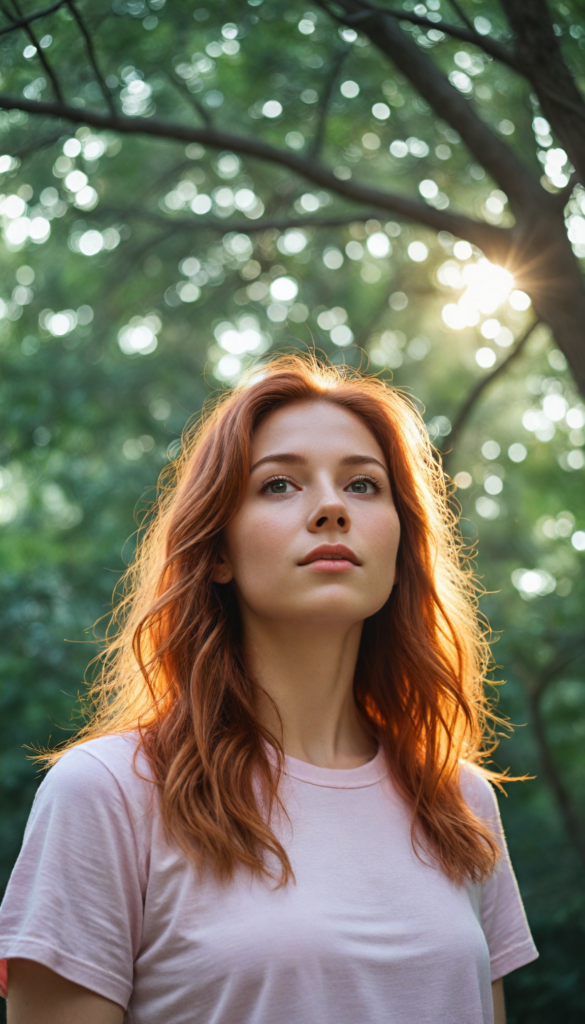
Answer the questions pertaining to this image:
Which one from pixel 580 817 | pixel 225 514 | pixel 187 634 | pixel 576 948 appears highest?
pixel 225 514

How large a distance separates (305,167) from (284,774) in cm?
253

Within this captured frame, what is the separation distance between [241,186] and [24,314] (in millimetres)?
2185

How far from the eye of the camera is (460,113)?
10.3ft

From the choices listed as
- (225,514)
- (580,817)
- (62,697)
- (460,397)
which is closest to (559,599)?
(580,817)

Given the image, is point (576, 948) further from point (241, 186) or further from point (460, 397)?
point (241, 186)

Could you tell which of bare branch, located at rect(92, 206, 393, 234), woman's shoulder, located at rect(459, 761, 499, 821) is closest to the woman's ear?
woman's shoulder, located at rect(459, 761, 499, 821)

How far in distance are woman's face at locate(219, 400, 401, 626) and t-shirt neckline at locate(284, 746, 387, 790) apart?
322 millimetres

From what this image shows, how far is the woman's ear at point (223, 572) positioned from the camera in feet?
6.84

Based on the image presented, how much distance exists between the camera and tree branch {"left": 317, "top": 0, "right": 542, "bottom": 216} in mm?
3117

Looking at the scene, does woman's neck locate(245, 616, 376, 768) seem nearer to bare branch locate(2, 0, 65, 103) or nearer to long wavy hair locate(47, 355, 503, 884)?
long wavy hair locate(47, 355, 503, 884)

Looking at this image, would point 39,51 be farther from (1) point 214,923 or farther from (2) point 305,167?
(1) point 214,923

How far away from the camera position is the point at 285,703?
2.03 meters

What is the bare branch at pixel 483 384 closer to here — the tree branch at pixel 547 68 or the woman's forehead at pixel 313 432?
the tree branch at pixel 547 68

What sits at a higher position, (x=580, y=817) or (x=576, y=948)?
(x=580, y=817)
